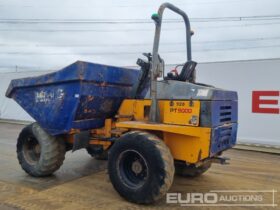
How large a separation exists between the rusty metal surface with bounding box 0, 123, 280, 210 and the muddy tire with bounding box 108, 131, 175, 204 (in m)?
0.21

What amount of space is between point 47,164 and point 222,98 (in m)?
3.25

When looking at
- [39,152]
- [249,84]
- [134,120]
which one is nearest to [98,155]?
[39,152]

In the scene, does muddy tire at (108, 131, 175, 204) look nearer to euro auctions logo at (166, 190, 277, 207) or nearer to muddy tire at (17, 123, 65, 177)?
euro auctions logo at (166, 190, 277, 207)

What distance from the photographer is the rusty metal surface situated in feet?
16.1

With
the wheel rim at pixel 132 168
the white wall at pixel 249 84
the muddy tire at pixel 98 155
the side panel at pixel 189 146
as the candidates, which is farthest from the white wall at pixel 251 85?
the wheel rim at pixel 132 168

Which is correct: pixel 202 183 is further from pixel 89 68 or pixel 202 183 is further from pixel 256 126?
pixel 256 126

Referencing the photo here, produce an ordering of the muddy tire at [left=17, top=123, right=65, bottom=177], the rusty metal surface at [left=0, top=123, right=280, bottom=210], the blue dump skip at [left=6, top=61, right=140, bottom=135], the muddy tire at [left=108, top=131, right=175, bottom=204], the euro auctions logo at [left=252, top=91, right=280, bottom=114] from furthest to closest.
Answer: the euro auctions logo at [left=252, top=91, right=280, bottom=114] → the muddy tire at [left=17, top=123, right=65, bottom=177] → the blue dump skip at [left=6, top=61, right=140, bottom=135] → the rusty metal surface at [left=0, top=123, right=280, bottom=210] → the muddy tire at [left=108, top=131, right=175, bottom=204]

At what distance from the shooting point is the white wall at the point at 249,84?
9875 mm

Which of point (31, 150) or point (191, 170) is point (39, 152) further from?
point (191, 170)

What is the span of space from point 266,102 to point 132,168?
6226 mm

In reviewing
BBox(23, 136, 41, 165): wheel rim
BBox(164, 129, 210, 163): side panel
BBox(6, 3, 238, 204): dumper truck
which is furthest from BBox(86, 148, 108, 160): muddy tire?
BBox(164, 129, 210, 163): side panel

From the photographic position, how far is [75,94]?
5691mm

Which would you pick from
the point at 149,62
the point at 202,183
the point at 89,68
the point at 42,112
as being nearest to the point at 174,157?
the point at 202,183

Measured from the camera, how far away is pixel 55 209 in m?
4.70
